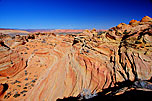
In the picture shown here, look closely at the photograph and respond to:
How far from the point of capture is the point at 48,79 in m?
8.81

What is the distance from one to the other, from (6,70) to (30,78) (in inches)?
105

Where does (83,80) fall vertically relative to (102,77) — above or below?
below

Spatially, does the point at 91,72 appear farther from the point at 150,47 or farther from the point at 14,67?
the point at 14,67

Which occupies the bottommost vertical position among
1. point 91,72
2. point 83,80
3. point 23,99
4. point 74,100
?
point 23,99

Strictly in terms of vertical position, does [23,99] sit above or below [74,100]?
below

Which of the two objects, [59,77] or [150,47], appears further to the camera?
[59,77]

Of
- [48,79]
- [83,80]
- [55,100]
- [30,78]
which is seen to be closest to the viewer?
[55,100]

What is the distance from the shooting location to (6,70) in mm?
9188

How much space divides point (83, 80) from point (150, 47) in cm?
559

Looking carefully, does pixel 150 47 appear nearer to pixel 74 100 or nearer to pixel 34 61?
pixel 74 100

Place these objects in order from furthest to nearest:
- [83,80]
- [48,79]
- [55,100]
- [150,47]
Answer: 1. [48,79]
2. [83,80]
3. [55,100]
4. [150,47]

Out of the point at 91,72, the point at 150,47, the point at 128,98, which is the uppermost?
the point at 150,47

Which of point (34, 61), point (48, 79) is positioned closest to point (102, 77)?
point (48, 79)

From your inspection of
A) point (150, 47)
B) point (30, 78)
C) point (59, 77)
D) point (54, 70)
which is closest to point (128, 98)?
point (150, 47)
